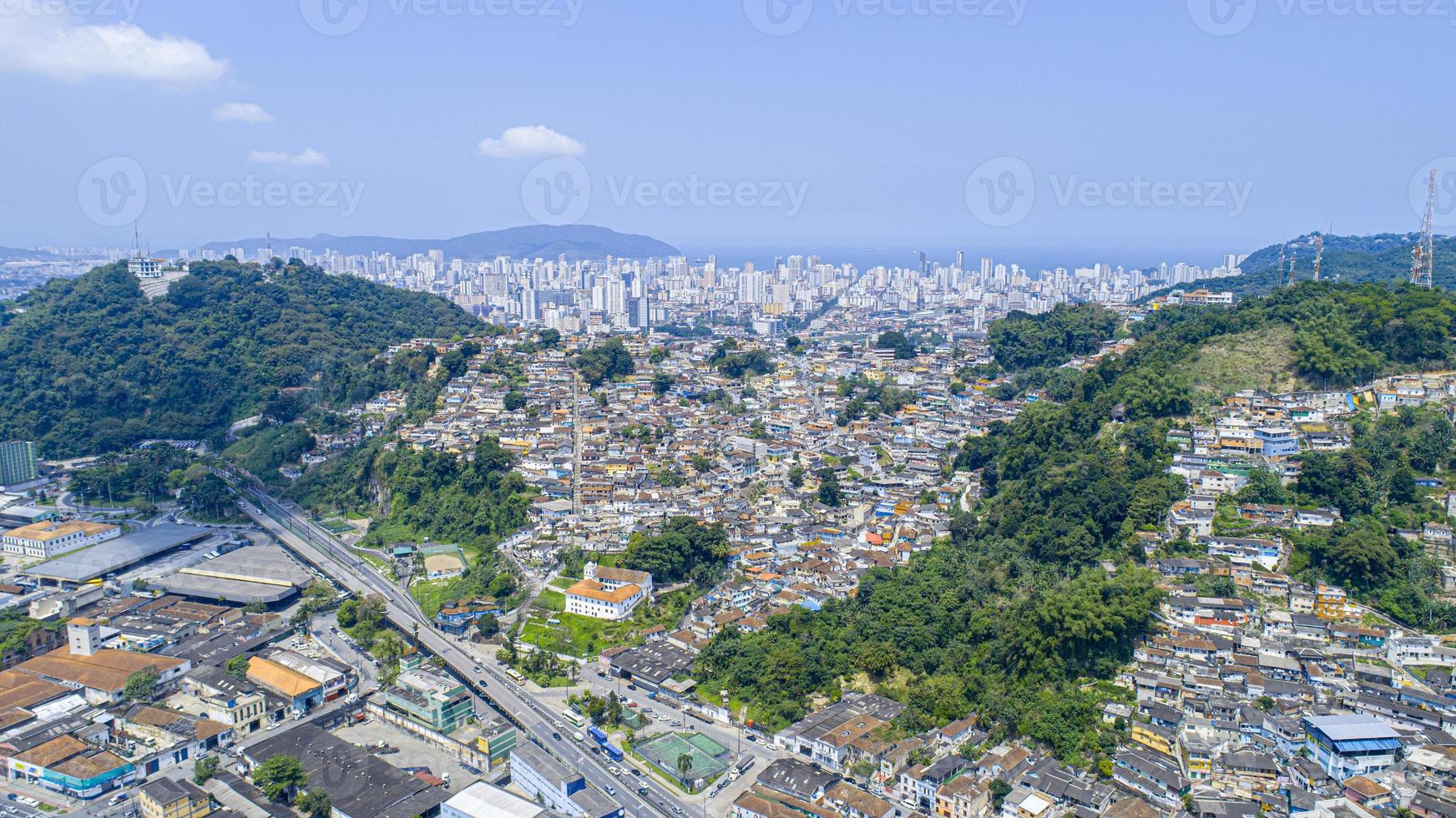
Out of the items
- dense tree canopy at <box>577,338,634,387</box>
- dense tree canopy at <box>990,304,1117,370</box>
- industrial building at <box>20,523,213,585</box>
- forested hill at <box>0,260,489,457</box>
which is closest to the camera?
industrial building at <box>20,523,213,585</box>

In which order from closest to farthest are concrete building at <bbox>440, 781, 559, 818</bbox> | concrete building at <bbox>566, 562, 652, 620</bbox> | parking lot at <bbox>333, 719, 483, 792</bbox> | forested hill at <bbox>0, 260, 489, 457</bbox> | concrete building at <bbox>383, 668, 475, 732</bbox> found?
1. concrete building at <bbox>440, 781, 559, 818</bbox>
2. parking lot at <bbox>333, 719, 483, 792</bbox>
3. concrete building at <bbox>383, 668, 475, 732</bbox>
4. concrete building at <bbox>566, 562, 652, 620</bbox>
5. forested hill at <bbox>0, 260, 489, 457</bbox>

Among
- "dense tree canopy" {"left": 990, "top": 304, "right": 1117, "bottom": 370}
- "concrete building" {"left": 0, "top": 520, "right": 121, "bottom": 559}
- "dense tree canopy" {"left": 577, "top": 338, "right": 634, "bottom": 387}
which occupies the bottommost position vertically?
"concrete building" {"left": 0, "top": 520, "right": 121, "bottom": 559}

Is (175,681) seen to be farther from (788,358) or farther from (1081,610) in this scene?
(788,358)

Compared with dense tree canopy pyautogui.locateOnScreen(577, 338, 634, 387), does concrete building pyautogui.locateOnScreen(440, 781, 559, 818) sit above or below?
below

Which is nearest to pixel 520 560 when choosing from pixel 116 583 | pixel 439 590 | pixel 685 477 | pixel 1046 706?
pixel 439 590

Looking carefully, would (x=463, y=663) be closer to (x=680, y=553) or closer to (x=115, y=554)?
(x=680, y=553)

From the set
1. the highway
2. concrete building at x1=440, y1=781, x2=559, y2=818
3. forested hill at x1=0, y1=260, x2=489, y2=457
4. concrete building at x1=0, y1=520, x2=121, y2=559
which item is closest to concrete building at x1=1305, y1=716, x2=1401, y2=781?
the highway

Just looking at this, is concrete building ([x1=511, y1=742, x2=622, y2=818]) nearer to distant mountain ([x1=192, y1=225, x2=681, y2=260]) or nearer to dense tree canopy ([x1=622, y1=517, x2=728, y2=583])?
dense tree canopy ([x1=622, y1=517, x2=728, y2=583])
